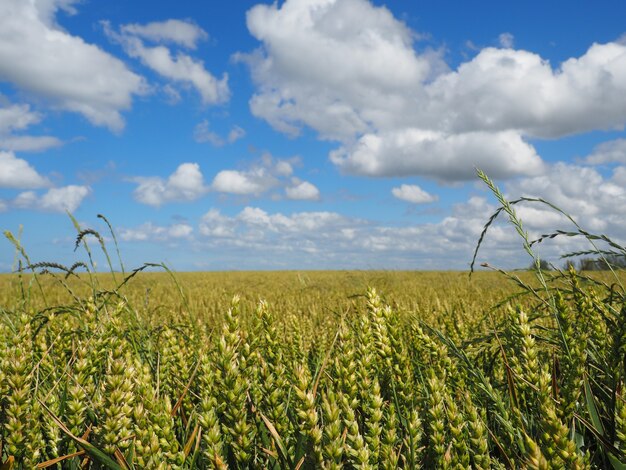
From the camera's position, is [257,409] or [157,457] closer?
[157,457]

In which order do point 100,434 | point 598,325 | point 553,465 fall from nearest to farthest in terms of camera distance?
point 553,465 → point 100,434 → point 598,325

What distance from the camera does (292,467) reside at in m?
1.13

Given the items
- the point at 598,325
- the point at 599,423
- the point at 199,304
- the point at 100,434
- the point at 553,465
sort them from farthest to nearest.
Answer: the point at 199,304, the point at 598,325, the point at 599,423, the point at 100,434, the point at 553,465

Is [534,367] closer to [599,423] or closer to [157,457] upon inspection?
[599,423]

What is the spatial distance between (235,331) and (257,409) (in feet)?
1.00

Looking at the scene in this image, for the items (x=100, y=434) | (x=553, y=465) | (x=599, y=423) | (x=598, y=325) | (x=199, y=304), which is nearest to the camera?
(x=553, y=465)

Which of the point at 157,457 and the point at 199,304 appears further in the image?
the point at 199,304

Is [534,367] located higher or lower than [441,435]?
higher

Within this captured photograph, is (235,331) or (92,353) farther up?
(235,331)

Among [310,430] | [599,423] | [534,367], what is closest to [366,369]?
[310,430]

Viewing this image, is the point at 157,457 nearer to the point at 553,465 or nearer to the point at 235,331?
the point at 235,331

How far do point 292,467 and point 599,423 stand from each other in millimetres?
991

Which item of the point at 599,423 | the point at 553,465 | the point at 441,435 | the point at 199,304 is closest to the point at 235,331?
the point at 441,435

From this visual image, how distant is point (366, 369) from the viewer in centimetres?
124
